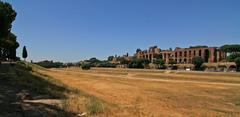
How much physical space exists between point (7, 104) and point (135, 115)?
7.21m

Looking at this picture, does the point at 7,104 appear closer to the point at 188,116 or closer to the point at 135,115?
the point at 135,115

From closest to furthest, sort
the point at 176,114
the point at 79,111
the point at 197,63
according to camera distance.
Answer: the point at 79,111
the point at 176,114
the point at 197,63

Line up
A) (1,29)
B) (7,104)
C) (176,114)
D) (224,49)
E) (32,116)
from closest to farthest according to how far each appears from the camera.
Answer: (32,116) < (7,104) < (176,114) < (1,29) < (224,49)

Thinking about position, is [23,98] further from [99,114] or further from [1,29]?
[1,29]

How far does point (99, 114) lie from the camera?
18.9 m

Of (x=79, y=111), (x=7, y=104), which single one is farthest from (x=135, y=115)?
(x=7, y=104)

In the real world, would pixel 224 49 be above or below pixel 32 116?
above

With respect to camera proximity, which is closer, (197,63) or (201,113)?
(201,113)

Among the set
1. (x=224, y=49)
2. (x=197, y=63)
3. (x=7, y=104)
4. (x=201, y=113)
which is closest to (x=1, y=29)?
(x=201, y=113)

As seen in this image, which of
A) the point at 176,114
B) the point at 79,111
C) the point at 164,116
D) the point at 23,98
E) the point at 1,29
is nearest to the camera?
the point at 79,111

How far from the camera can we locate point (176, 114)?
81.8ft

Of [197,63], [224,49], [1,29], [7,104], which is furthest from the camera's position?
[224,49]

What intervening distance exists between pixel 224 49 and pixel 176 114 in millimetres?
176492

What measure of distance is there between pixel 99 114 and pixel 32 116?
4.13 m
